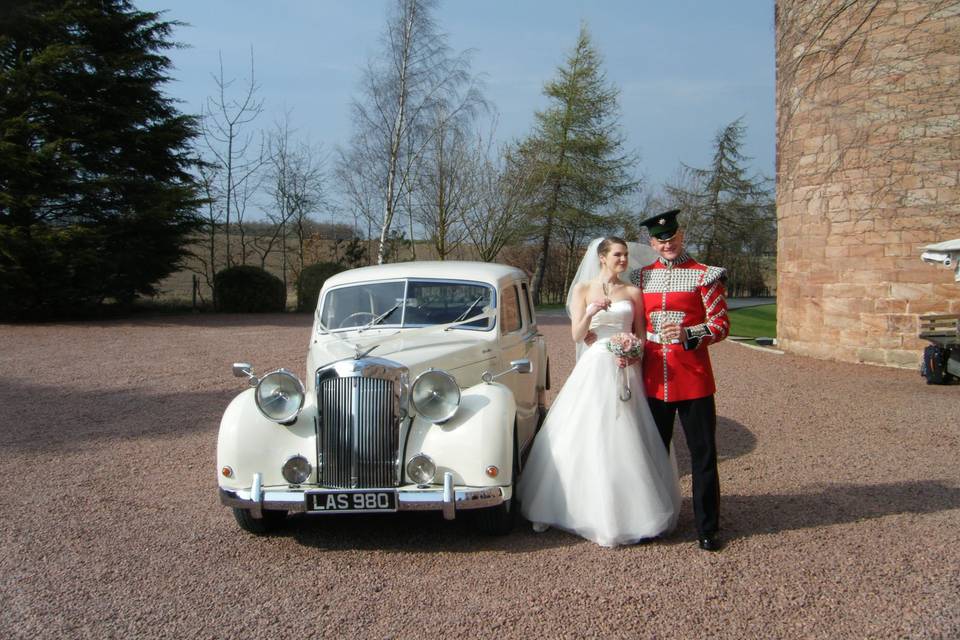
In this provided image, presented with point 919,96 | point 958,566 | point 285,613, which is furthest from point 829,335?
point 285,613

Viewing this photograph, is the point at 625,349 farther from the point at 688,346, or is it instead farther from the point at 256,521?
the point at 256,521

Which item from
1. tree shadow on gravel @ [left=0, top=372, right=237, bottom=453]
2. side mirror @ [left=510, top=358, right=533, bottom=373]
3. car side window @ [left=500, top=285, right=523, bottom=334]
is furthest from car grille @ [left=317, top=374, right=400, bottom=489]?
tree shadow on gravel @ [left=0, top=372, right=237, bottom=453]

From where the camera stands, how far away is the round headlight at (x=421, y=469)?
419cm

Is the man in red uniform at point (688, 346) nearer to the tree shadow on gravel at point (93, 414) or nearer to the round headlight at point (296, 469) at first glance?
the round headlight at point (296, 469)

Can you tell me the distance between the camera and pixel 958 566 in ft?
12.9

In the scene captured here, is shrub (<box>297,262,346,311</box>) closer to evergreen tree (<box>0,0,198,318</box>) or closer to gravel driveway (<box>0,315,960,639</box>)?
evergreen tree (<box>0,0,198,318</box>)

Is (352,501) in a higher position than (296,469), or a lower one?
lower

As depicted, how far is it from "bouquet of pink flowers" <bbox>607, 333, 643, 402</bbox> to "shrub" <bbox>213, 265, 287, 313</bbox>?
1992 centimetres

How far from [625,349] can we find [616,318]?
9.0 inches

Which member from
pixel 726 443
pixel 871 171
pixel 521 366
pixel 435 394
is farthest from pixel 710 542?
pixel 871 171

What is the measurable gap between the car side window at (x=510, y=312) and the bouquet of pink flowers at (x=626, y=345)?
1.52 metres

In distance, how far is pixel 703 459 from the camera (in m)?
4.25

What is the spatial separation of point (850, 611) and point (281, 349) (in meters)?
11.9

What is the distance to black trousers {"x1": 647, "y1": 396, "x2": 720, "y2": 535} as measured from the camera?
13.7 ft
